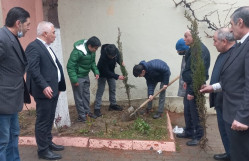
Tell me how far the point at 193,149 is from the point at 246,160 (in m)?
2.01

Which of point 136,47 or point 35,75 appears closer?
point 35,75

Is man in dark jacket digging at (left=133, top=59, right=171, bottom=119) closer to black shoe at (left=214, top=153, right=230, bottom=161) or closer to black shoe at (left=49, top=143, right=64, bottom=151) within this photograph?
black shoe at (left=214, top=153, right=230, bottom=161)

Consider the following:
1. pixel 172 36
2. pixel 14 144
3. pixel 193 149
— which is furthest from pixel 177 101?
pixel 14 144

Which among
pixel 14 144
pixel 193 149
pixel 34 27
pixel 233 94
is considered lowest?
pixel 193 149

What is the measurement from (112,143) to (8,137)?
1901 millimetres

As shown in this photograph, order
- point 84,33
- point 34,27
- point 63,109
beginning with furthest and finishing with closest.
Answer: point 84,33 → point 34,27 → point 63,109

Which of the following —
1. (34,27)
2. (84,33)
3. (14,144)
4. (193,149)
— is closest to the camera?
(14,144)

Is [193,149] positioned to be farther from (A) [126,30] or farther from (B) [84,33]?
(B) [84,33]

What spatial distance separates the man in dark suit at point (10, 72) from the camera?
3.33 metres

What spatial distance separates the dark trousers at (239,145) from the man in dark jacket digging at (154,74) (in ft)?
9.66

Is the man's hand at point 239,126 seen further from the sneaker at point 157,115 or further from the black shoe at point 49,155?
the sneaker at point 157,115

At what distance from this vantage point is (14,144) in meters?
3.77

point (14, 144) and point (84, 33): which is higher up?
point (84, 33)

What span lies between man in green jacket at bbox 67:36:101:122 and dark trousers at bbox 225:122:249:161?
10.3ft
